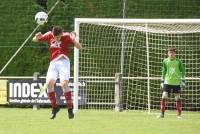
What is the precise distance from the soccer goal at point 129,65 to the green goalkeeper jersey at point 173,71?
2.46 m

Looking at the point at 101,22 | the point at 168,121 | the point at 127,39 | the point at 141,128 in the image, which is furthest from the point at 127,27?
the point at 141,128

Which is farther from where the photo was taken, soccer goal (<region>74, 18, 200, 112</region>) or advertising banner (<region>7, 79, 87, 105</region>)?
advertising banner (<region>7, 79, 87, 105</region>)

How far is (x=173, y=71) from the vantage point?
20.1 m

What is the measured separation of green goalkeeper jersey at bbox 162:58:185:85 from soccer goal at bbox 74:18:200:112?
96.9 inches

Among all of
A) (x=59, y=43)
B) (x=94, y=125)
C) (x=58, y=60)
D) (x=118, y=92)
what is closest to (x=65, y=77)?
(x=58, y=60)

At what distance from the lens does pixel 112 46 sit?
2477 centimetres

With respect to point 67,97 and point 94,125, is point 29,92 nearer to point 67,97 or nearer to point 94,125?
point 67,97

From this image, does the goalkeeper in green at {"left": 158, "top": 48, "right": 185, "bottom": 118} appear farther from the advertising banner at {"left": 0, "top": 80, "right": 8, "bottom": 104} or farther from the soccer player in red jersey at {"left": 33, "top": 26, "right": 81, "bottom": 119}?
the advertising banner at {"left": 0, "top": 80, "right": 8, "bottom": 104}

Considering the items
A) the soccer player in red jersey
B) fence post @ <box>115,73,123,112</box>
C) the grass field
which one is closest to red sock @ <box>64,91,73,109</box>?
the soccer player in red jersey

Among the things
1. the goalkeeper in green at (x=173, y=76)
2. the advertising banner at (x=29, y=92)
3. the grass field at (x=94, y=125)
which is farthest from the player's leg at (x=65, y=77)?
the advertising banner at (x=29, y=92)

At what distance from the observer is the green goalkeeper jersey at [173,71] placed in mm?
20078

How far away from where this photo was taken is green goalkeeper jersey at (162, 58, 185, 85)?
65.9 feet

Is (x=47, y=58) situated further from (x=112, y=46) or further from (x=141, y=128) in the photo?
(x=141, y=128)

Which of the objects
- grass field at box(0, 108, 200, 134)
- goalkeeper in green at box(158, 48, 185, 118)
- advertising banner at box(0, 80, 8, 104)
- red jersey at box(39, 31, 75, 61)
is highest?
red jersey at box(39, 31, 75, 61)
